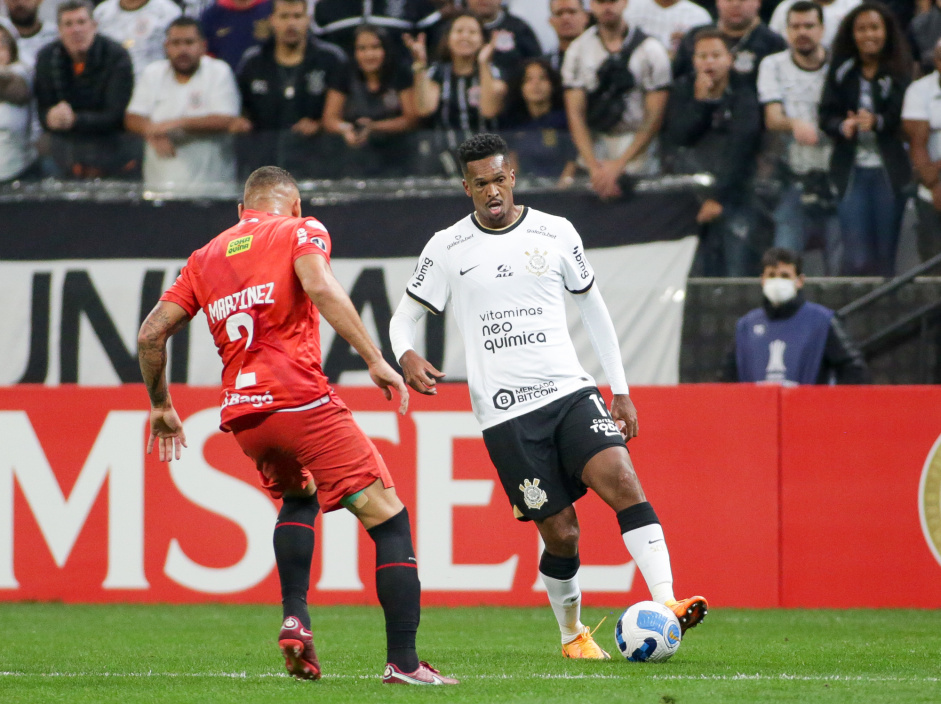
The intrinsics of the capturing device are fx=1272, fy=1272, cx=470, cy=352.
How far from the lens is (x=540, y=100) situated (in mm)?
10375

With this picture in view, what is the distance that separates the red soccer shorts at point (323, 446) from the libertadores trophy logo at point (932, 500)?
4.59 m

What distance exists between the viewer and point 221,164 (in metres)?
10.2

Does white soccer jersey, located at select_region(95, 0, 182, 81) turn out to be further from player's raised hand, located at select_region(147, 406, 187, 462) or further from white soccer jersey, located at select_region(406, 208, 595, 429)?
player's raised hand, located at select_region(147, 406, 187, 462)

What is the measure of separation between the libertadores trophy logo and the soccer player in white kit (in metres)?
3.27

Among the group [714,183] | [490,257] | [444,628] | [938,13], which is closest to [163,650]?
[444,628]

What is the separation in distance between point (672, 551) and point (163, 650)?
11.6 ft

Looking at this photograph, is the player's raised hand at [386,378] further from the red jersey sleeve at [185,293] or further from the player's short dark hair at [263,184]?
the player's short dark hair at [263,184]

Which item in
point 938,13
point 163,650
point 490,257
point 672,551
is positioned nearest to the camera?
point 490,257

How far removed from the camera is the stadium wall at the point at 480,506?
8266 millimetres

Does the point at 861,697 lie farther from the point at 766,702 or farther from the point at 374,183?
the point at 374,183

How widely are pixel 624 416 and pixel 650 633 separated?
3.30 ft

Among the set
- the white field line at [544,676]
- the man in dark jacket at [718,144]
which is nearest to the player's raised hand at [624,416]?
the white field line at [544,676]

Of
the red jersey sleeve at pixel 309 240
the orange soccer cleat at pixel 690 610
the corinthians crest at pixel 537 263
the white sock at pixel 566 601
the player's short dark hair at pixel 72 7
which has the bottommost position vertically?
the white sock at pixel 566 601

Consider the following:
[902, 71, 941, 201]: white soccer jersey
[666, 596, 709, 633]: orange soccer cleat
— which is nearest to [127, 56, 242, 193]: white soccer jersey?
[902, 71, 941, 201]: white soccer jersey
